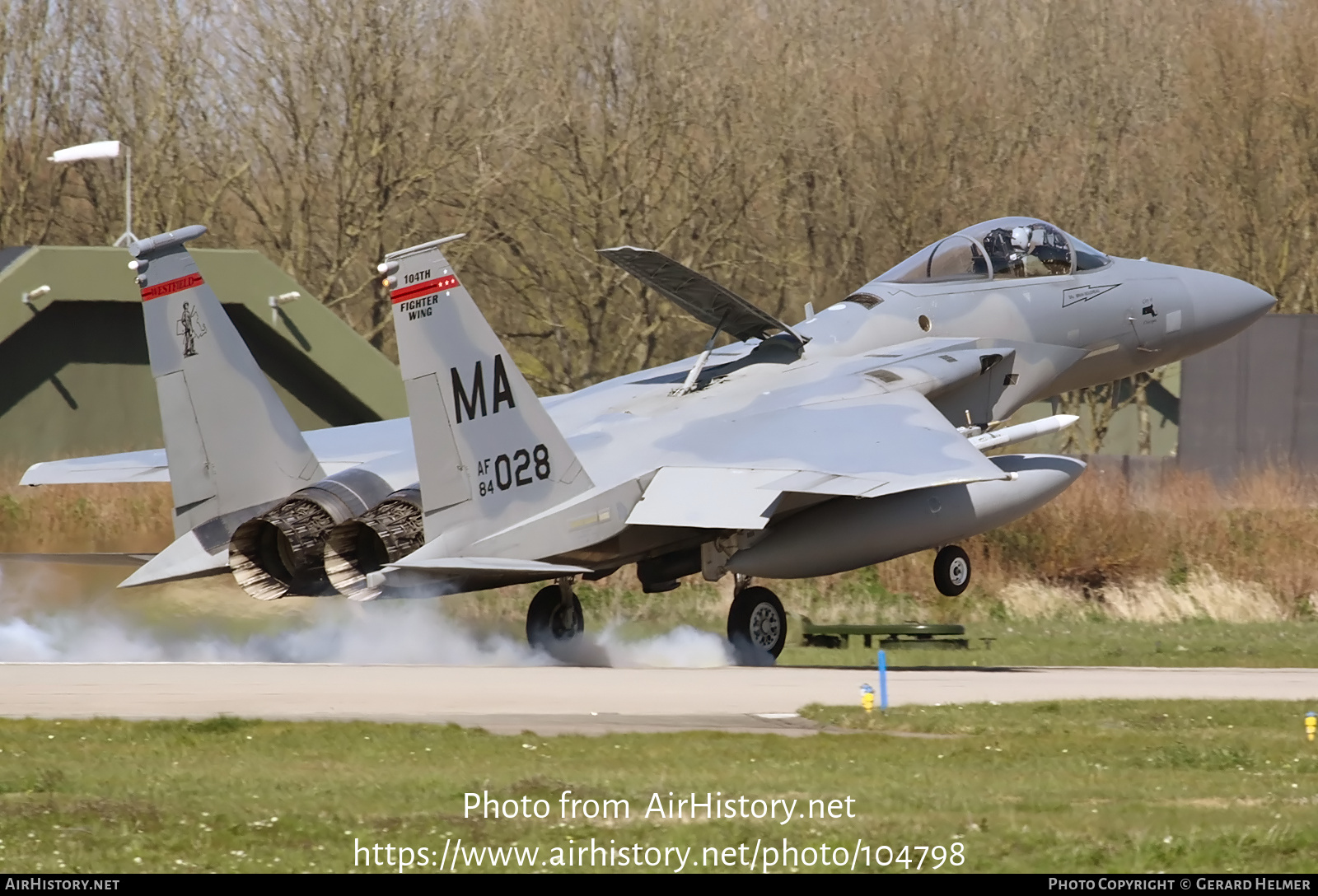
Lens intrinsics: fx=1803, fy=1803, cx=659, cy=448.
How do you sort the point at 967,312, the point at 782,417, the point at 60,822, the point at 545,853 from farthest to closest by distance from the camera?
1. the point at 967,312
2. the point at 782,417
3. the point at 60,822
4. the point at 545,853

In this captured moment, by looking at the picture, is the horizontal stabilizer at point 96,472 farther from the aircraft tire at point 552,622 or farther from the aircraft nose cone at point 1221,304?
the aircraft nose cone at point 1221,304

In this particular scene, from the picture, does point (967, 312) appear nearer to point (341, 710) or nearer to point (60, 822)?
point (341, 710)

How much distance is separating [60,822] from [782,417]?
10.3 metres

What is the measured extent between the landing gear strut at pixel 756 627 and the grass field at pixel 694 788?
485cm

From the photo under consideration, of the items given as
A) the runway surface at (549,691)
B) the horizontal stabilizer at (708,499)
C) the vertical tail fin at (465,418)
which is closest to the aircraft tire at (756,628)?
the runway surface at (549,691)

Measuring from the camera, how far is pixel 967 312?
64.7ft

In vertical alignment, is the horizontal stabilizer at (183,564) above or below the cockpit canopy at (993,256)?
below

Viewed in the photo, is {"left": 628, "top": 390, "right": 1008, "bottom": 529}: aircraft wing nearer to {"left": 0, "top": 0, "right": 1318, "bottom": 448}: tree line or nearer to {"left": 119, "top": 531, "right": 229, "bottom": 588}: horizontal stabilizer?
{"left": 119, "top": 531, "right": 229, "bottom": 588}: horizontal stabilizer

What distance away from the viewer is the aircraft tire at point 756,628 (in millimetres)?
17891

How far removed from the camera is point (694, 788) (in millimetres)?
9469

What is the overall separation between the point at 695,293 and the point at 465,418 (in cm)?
322

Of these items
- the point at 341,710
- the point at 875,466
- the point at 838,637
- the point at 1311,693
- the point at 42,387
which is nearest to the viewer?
the point at 341,710

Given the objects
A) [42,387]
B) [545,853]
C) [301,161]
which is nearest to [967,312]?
[545,853]

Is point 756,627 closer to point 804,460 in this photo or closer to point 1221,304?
point 804,460
